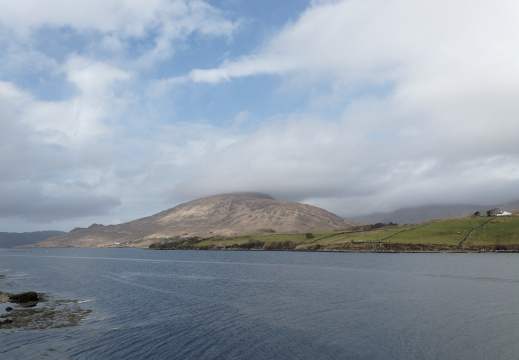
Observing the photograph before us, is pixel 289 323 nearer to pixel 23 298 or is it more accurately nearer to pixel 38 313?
pixel 38 313

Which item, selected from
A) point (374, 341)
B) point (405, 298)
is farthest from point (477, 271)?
point (374, 341)

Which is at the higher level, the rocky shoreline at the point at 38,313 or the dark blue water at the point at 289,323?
the rocky shoreline at the point at 38,313

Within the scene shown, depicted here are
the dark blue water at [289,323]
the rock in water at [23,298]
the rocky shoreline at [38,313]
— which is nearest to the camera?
the dark blue water at [289,323]

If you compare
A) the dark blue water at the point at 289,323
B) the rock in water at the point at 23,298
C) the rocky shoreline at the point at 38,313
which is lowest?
the dark blue water at the point at 289,323

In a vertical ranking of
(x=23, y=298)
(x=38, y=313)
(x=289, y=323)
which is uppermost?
(x=23, y=298)

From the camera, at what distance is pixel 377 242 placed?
640ft

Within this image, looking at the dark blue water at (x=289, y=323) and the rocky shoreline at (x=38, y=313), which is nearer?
the dark blue water at (x=289, y=323)

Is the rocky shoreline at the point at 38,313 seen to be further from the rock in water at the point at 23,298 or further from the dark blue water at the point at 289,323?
the dark blue water at the point at 289,323

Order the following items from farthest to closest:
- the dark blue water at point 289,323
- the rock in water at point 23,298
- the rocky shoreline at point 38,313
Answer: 1. the rock in water at point 23,298
2. the rocky shoreline at point 38,313
3. the dark blue water at point 289,323

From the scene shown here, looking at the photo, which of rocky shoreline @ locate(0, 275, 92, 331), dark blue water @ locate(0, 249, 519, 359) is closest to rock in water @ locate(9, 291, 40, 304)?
rocky shoreline @ locate(0, 275, 92, 331)

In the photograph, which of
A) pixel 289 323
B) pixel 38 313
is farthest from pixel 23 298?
pixel 289 323

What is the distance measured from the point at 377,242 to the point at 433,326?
520 feet

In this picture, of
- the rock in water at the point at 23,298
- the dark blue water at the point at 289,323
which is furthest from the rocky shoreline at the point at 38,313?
the dark blue water at the point at 289,323

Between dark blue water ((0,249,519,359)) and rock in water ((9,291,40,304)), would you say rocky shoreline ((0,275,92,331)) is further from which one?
dark blue water ((0,249,519,359))
